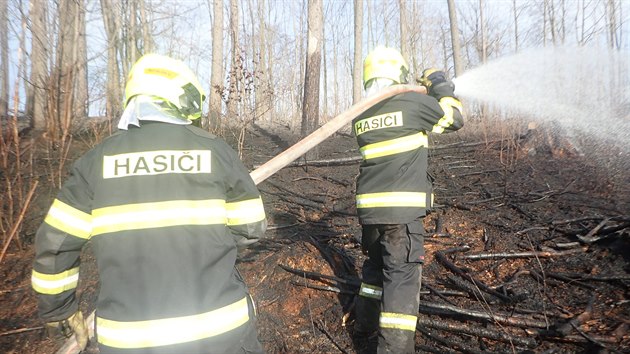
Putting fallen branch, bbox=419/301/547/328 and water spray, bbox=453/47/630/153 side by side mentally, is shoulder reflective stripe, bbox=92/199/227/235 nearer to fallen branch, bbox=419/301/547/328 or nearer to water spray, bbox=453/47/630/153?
fallen branch, bbox=419/301/547/328

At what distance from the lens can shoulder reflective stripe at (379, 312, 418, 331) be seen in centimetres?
291

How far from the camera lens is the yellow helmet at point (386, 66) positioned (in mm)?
3275

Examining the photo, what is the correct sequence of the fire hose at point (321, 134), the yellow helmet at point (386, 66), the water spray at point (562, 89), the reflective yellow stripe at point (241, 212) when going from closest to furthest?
the reflective yellow stripe at point (241, 212) < the fire hose at point (321, 134) < the yellow helmet at point (386, 66) < the water spray at point (562, 89)

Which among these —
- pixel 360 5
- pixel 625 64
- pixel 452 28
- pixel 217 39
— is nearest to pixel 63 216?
pixel 217 39

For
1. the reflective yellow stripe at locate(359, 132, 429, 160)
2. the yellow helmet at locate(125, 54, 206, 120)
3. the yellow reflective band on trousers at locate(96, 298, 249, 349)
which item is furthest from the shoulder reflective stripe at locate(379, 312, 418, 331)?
the yellow helmet at locate(125, 54, 206, 120)

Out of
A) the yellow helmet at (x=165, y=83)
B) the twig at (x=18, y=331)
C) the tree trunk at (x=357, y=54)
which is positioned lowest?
the twig at (x=18, y=331)

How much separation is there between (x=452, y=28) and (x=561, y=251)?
1361 cm

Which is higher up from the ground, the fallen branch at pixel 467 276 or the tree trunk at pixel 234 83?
the tree trunk at pixel 234 83

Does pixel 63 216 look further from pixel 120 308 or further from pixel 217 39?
pixel 217 39

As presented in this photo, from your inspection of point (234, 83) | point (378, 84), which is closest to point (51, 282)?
point (378, 84)

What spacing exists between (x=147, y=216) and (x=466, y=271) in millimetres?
3250

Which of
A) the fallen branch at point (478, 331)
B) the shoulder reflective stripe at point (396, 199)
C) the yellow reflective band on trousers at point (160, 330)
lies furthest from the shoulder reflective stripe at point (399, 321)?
the yellow reflective band on trousers at point (160, 330)

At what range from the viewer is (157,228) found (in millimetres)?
1624

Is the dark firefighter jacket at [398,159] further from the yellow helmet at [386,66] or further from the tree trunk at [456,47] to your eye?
the tree trunk at [456,47]
